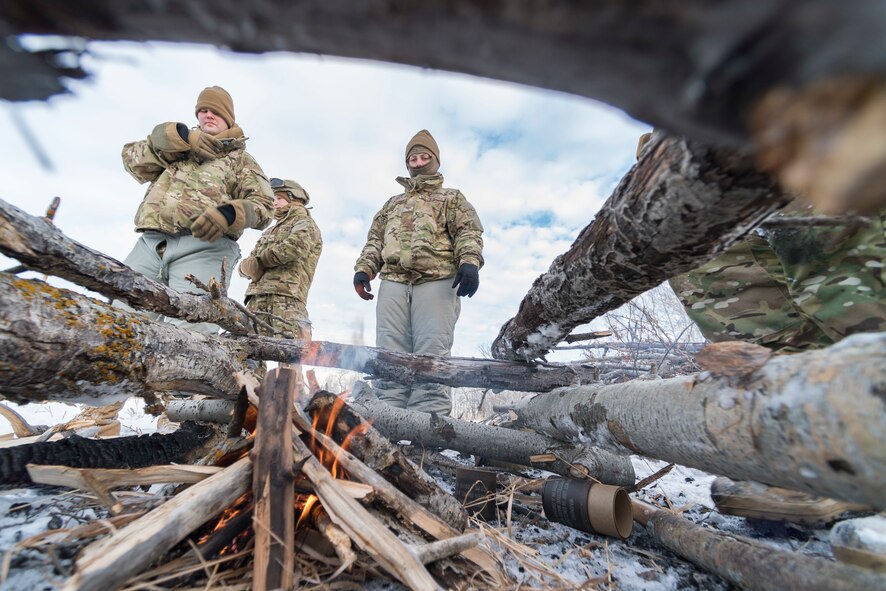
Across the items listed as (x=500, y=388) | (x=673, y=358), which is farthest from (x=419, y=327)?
(x=673, y=358)

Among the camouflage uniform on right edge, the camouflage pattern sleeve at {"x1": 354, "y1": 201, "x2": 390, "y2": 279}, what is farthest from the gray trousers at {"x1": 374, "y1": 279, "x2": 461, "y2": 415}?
the camouflage uniform on right edge

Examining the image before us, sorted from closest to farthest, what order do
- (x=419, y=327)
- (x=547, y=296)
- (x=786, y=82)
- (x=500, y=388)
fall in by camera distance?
(x=786, y=82), (x=547, y=296), (x=500, y=388), (x=419, y=327)

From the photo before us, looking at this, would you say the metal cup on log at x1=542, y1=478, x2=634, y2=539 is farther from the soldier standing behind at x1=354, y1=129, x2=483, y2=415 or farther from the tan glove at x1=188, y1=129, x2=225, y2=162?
the tan glove at x1=188, y1=129, x2=225, y2=162

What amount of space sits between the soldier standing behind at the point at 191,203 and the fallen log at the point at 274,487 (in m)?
3.03

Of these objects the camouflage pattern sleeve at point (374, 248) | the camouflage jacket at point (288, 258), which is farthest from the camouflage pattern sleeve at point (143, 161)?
the camouflage pattern sleeve at point (374, 248)

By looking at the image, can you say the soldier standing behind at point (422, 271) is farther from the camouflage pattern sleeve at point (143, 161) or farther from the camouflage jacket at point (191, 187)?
the camouflage pattern sleeve at point (143, 161)

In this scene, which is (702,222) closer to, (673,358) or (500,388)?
(500,388)

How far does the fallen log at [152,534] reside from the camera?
39.0 inches

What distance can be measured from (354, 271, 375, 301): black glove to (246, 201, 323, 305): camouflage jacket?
58.7 inches

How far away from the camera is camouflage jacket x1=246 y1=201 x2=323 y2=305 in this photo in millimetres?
6064

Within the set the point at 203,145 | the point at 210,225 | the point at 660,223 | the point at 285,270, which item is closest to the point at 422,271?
the point at 210,225

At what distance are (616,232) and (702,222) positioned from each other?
13.2 inches

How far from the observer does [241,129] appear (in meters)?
5.23

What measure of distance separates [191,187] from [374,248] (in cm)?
222
